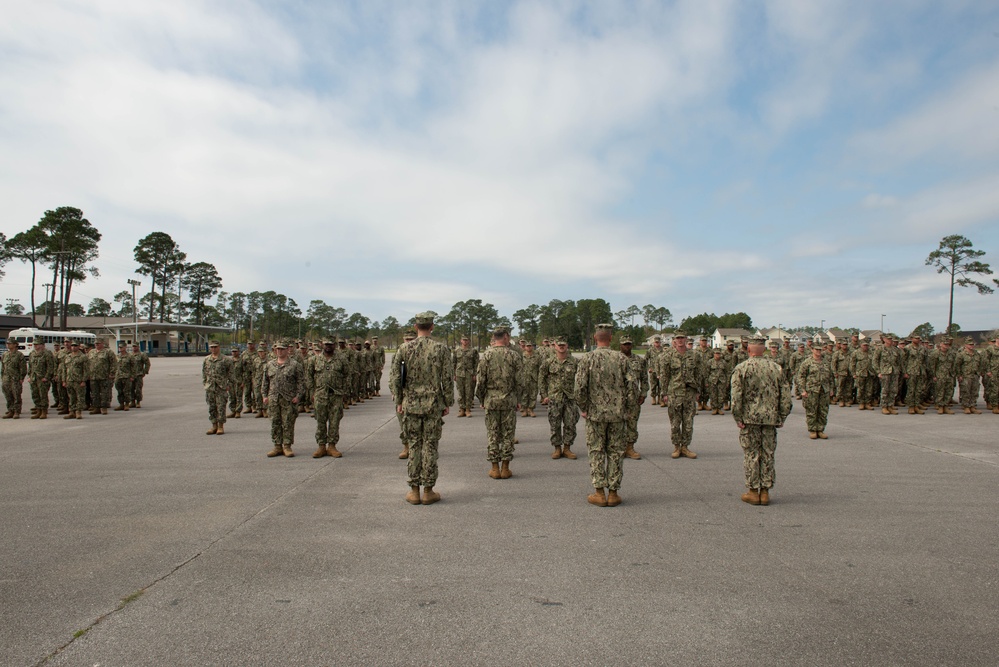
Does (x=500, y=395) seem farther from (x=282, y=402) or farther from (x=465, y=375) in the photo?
(x=465, y=375)

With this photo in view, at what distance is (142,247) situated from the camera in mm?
73938

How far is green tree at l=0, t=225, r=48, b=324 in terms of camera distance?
191 ft

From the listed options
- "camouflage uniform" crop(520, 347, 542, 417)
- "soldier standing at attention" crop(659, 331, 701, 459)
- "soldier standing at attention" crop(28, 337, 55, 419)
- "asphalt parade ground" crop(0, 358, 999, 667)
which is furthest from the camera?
"camouflage uniform" crop(520, 347, 542, 417)

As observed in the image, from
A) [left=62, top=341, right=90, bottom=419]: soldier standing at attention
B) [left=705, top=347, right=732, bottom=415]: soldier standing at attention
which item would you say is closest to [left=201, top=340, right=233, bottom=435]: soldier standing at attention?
[left=62, top=341, right=90, bottom=419]: soldier standing at attention

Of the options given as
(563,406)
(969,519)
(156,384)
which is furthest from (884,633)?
(156,384)

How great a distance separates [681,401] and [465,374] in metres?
7.33

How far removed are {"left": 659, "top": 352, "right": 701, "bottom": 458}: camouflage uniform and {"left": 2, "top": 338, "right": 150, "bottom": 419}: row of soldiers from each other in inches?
565

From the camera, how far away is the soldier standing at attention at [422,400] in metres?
6.08

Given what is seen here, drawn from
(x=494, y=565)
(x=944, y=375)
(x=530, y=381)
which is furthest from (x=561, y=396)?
(x=944, y=375)

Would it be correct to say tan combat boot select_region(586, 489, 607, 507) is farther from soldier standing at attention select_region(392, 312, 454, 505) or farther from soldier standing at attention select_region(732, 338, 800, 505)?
soldier standing at attention select_region(392, 312, 454, 505)

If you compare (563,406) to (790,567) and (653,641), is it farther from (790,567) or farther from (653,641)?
(653,641)

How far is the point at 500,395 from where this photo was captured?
7.67m

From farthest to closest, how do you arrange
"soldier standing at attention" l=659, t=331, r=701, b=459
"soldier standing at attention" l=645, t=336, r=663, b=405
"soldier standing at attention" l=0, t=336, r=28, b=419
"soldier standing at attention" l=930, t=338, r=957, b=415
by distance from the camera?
1. "soldier standing at attention" l=645, t=336, r=663, b=405
2. "soldier standing at attention" l=930, t=338, r=957, b=415
3. "soldier standing at attention" l=0, t=336, r=28, b=419
4. "soldier standing at attention" l=659, t=331, r=701, b=459

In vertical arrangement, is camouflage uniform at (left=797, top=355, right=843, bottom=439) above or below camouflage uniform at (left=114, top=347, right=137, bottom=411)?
above
